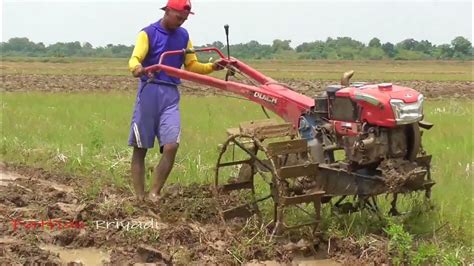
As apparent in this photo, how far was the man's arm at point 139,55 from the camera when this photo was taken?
5340mm

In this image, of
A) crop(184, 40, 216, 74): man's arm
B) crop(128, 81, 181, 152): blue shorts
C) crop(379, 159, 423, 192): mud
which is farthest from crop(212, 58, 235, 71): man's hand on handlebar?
crop(379, 159, 423, 192): mud

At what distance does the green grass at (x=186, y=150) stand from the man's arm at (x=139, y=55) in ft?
4.63

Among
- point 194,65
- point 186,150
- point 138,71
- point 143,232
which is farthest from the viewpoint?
point 186,150

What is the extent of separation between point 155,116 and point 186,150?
2.84m

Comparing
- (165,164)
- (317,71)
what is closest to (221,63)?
(165,164)

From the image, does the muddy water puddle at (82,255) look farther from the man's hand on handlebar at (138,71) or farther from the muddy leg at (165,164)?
the man's hand on handlebar at (138,71)

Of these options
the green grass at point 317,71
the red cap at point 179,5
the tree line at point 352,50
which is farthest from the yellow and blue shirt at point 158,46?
the tree line at point 352,50

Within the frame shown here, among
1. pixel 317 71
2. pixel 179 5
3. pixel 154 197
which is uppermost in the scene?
pixel 179 5

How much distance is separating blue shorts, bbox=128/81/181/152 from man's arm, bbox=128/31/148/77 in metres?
0.24

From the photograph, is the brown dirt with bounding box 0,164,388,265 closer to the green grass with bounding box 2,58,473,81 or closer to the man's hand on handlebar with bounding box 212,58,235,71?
the man's hand on handlebar with bounding box 212,58,235,71

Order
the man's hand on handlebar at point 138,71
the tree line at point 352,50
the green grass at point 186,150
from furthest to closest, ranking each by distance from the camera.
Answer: the tree line at point 352,50
the man's hand on handlebar at point 138,71
the green grass at point 186,150

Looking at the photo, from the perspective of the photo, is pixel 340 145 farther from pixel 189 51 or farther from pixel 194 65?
pixel 194 65

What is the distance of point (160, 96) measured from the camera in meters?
5.64

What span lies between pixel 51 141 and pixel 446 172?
544cm
